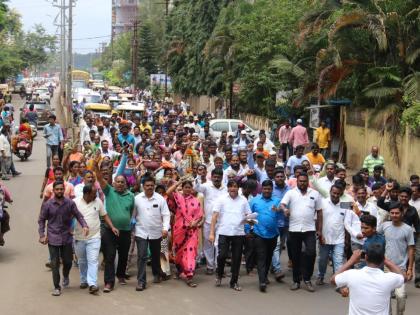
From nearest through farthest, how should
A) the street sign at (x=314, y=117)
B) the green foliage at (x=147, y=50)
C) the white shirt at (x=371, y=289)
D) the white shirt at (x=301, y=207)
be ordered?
the white shirt at (x=371, y=289) → the white shirt at (x=301, y=207) → the street sign at (x=314, y=117) → the green foliage at (x=147, y=50)

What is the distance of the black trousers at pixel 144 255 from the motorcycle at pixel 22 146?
655 inches

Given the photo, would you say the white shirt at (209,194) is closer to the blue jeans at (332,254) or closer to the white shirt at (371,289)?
the blue jeans at (332,254)

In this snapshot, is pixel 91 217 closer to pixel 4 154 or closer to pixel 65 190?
pixel 65 190

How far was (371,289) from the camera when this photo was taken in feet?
20.7

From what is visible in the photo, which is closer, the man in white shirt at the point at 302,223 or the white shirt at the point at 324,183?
the man in white shirt at the point at 302,223

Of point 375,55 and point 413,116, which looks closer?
point 413,116

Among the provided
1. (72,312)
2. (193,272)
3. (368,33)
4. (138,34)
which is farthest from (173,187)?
(138,34)

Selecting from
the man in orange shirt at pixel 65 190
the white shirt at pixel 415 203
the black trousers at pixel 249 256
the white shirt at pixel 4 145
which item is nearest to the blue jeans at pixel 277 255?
the black trousers at pixel 249 256

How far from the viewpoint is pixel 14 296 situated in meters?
10.3

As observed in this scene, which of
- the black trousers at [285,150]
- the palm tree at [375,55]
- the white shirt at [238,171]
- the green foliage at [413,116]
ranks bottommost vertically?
the black trousers at [285,150]

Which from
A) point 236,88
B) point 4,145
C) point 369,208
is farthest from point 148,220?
point 236,88

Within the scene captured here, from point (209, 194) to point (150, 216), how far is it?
1433 mm

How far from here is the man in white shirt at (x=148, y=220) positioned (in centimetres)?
1076

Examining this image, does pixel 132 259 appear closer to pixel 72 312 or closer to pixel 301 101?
pixel 72 312
